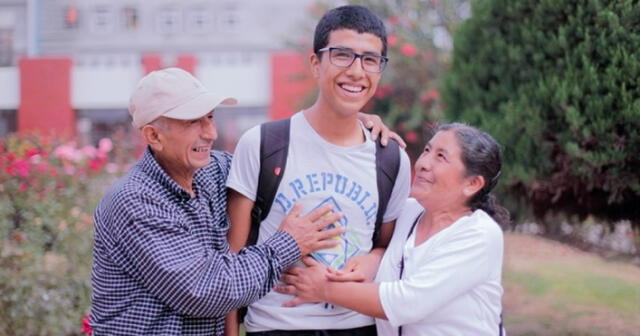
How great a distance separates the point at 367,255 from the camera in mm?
2588

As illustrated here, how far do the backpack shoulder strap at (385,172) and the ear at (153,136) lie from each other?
0.77 metres

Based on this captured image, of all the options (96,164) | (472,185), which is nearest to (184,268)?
(472,185)

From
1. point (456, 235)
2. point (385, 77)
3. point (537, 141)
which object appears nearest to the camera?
point (456, 235)

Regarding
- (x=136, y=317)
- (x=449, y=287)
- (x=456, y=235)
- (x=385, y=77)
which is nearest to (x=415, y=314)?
(x=449, y=287)

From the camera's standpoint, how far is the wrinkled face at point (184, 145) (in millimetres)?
2305

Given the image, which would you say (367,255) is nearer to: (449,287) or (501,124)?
(449,287)

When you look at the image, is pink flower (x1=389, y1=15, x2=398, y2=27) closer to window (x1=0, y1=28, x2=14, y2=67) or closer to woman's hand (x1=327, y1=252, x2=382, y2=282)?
woman's hand (x1=327, y1=252, x2=382, y2=282)

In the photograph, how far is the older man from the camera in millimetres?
2156

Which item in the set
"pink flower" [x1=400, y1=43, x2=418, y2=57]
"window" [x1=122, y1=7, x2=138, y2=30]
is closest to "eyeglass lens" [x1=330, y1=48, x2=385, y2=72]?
"pink flower" [x1=400, y1=43, x2=418, y2=57]

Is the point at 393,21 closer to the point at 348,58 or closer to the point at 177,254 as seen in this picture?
the point at 348,58

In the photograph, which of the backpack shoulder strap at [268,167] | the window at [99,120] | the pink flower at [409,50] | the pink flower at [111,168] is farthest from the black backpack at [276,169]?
the window at [99,120]

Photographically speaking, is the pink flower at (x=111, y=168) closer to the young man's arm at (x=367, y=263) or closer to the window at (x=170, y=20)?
the young man's arm at (x=367, y=263)

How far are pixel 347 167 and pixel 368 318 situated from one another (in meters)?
0.54

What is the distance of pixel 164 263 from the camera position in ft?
7.00
